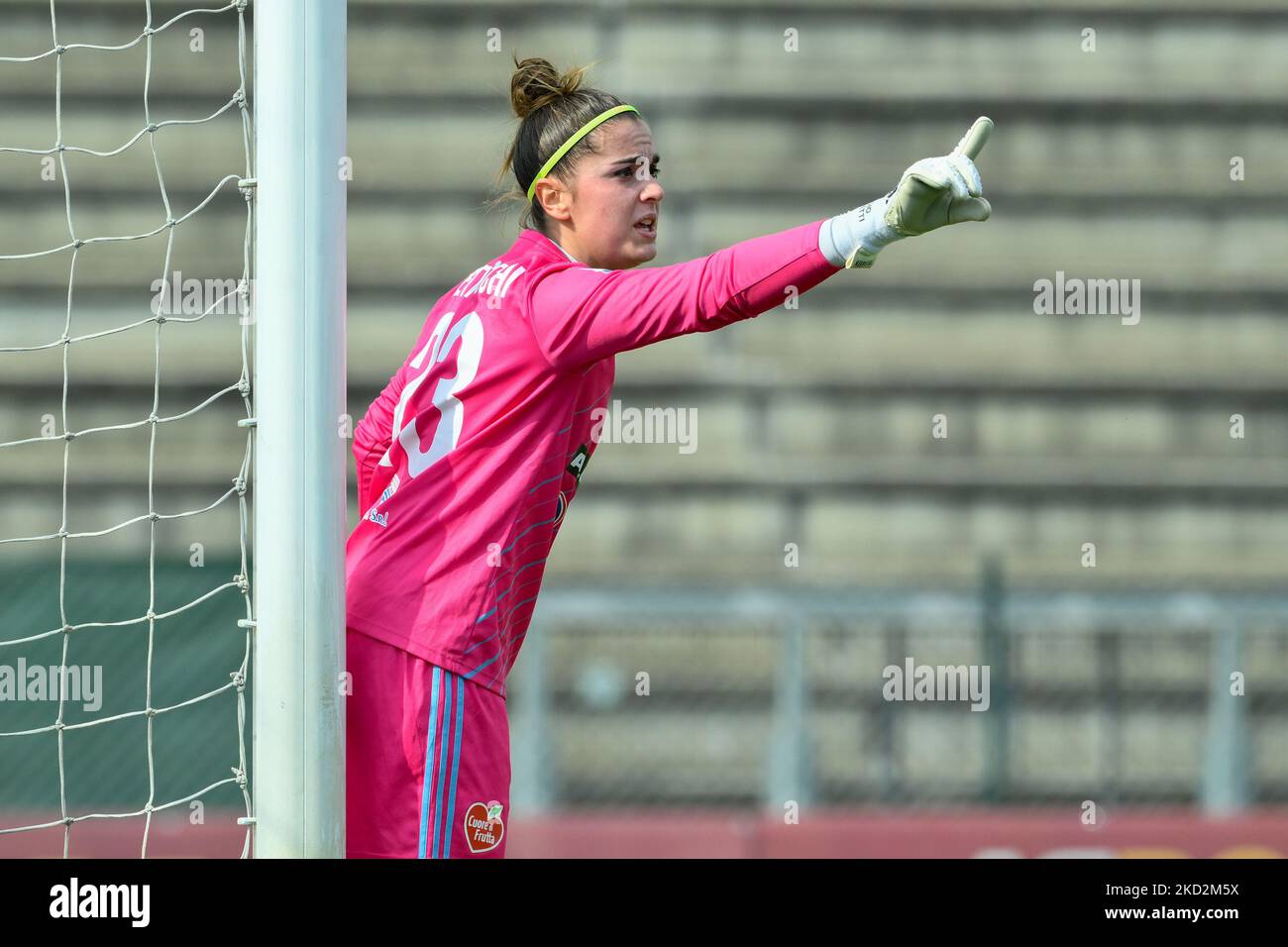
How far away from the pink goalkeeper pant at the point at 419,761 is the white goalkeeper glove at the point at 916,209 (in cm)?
74

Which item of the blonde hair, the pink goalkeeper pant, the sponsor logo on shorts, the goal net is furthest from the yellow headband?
the sponsor logo on shorts

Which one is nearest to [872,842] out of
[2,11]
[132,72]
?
[132,72]

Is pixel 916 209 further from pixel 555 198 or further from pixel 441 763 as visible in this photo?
pixel 441 763

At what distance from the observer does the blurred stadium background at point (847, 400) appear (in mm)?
4738

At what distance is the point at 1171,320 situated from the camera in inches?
230

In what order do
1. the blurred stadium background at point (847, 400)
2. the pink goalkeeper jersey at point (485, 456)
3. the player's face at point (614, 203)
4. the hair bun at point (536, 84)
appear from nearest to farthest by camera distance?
1. the pink goalkeeper jersey at point (485, 456)
2. the player's face at point (614, 203)
3. the hair bun at point (536, 84)
4. the blurred stadium background at point (847, 400)

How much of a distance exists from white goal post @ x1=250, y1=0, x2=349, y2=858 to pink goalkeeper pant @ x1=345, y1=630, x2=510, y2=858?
2.3 inches

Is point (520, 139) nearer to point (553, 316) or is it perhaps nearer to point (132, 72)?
point (553, 316)

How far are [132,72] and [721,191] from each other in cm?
220

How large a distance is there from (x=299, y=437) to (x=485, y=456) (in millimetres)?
237

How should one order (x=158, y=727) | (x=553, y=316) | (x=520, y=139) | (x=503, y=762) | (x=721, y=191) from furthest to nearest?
(x=721, y=191) < (x=158, y=727) < (x=520, y=139) < (x=503, y=762) < (x=553, y=316)

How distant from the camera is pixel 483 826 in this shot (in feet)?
6.49

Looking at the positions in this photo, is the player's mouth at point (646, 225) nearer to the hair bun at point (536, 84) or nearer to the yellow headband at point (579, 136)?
the yellow headband at point (579, 136)

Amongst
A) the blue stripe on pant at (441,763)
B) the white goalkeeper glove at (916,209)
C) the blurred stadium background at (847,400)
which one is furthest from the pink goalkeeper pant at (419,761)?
the blurred stadium background at (847,400)
